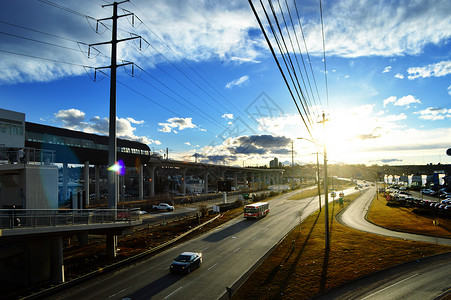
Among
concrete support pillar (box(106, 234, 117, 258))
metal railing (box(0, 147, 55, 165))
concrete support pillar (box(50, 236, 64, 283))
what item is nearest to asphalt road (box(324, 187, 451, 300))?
concrete support pillar (box(50, 236, 64, 283))

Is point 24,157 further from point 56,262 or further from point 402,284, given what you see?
point 402,284

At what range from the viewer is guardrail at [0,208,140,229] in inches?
646

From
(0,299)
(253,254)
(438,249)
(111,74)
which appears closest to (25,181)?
(0,299)

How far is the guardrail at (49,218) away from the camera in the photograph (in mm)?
16406

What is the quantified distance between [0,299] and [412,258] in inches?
1244

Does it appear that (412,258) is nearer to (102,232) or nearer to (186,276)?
A: (186,276)

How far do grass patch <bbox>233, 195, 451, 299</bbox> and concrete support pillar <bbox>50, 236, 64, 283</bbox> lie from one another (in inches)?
545

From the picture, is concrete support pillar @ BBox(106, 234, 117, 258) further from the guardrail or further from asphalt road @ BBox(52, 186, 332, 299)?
asphalt road @ BBox(52, 186, 332, 299)

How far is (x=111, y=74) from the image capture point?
2445 centimetres

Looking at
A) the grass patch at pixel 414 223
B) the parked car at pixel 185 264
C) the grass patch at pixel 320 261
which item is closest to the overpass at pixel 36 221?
the parked car at pixel 185 264

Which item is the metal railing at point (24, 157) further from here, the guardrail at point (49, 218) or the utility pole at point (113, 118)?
the utility pole at point (113, 118)

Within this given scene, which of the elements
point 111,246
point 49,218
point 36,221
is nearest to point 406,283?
point 111,246

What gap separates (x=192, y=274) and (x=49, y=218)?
11.3 m

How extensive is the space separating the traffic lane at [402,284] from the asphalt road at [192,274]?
7.70 m
